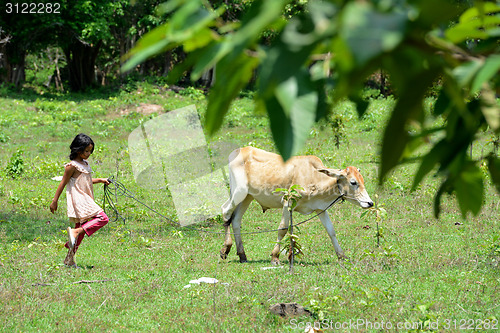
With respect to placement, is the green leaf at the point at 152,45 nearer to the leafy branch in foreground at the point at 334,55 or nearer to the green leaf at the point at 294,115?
the leafy branch in foreground at the point at 334,55

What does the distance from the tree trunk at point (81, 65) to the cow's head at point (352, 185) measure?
21084 millimetres

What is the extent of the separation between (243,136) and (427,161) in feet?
52.8

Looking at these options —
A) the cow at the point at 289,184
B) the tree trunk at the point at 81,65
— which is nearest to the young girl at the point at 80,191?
the cow at the point at 289,184

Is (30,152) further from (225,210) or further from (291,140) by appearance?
(291,140)

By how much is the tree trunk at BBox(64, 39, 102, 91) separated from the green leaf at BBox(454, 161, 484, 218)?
26254 millimetres

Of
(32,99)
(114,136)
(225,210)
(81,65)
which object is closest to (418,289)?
(225,210)

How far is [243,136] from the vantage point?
1708 cm

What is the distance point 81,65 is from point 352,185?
21.7m

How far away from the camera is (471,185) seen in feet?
3.12

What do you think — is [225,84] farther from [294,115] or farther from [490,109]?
[490,109]

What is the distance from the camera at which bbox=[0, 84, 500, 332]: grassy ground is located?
13.9 feet

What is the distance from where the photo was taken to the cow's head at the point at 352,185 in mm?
6852

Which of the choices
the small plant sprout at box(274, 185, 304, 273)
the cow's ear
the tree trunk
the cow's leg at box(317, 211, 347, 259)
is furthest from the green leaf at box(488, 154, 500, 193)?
the tree trunk

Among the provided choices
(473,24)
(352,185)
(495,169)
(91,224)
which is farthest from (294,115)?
(352,185)
